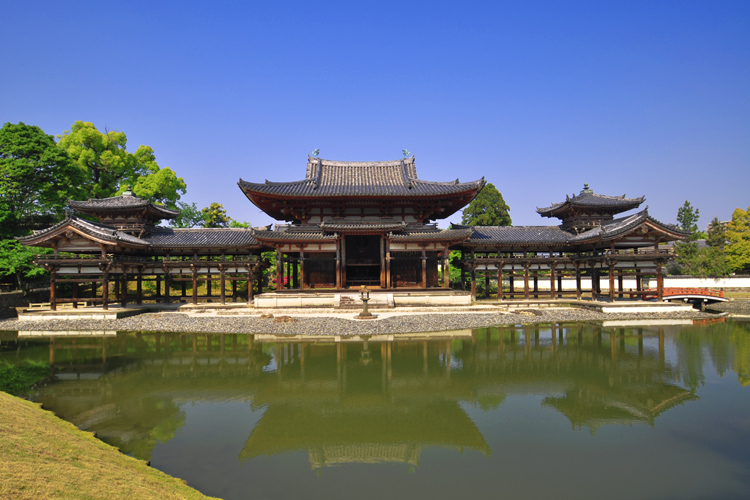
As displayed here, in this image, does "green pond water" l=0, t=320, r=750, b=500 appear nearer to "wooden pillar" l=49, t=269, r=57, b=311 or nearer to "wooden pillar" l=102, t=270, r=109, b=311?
"wooden pillar" l=102, t=270, r=109, b=311

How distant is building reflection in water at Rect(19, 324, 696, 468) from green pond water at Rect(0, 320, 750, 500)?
5cm

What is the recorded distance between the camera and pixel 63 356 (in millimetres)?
13312

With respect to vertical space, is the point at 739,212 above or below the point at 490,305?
above

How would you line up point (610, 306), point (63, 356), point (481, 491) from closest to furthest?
point (481, 491)
point (63, 356)
point (610, 306)

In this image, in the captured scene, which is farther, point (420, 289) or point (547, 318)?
point (420, 289)

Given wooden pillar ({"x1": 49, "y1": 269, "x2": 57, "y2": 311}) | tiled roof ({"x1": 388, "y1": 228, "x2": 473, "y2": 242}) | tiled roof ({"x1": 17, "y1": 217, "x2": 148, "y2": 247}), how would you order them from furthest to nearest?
tiled roof ({"x1": 388, "y1": 228, "x2": 473, "y2": 242})
wooden pillar ({"x1": 49, "y1": 269, "x2": 57, "y2": 311})
tiled roof ({"x1": 17, "y1": 217, "x2": 148, "y2": 247})

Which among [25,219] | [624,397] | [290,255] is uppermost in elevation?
[25,219]

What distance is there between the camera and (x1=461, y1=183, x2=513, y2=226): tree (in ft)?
176

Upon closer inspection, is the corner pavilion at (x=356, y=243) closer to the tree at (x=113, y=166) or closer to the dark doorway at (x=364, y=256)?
the dark doorway at (x=364, y=256)

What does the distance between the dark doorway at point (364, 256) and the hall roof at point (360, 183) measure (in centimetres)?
370

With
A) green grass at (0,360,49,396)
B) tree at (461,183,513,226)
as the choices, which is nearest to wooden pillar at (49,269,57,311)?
green grass at (0,360,49,396)

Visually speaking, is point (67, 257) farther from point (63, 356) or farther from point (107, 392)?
point (107, 392)

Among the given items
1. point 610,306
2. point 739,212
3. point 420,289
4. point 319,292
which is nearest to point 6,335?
point 319,292

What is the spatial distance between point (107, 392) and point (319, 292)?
14.5m
